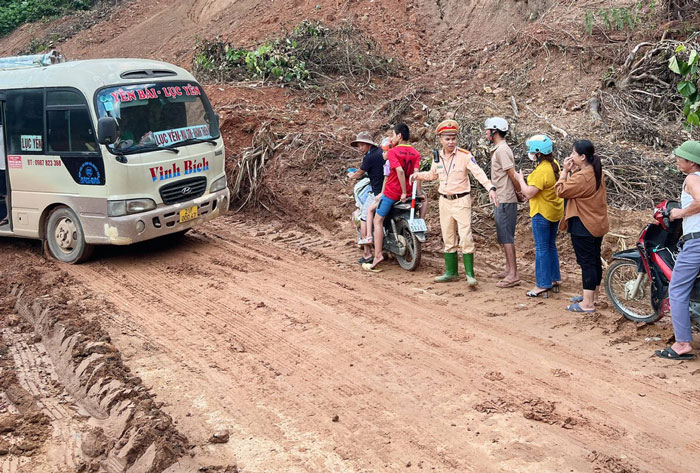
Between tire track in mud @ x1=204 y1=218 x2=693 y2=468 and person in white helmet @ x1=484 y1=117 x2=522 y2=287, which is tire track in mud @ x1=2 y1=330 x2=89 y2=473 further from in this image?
person in white helmet @ x1=484 y1=117 x2=522 y2=287

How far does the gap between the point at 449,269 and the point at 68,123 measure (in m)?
5.06

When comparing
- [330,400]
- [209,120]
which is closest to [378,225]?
[209,120]

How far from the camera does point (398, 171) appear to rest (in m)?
8.12

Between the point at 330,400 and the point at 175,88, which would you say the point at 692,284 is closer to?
the point at 330,400

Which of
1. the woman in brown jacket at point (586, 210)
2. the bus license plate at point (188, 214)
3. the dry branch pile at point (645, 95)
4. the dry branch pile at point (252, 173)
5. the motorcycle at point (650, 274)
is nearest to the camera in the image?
the motorcycle at point (650, 274)

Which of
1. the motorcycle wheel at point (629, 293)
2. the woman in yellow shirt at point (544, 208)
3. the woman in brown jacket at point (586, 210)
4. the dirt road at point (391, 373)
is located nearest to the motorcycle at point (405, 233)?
the dirt road at point (391, 373)

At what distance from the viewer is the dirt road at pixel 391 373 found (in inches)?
177

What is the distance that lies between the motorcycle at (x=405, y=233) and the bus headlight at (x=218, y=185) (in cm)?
254

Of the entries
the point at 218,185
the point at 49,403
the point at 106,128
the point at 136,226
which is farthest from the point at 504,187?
the point at 49,403

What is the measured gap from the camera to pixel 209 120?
31.5 feet

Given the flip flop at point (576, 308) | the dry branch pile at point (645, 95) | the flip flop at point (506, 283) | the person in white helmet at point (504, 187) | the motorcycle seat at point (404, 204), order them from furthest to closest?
the dry branch pile at point (645, 95) → the motorcycle seat at point (404, 204) → the flip flop at point (506, 283) → the person in white helmet at point (504, 187) → the flip flop at point (576, 308)

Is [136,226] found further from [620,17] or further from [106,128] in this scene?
[620,17]

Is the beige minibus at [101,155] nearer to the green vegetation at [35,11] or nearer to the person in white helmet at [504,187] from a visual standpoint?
the person in white helmet at [504,187]

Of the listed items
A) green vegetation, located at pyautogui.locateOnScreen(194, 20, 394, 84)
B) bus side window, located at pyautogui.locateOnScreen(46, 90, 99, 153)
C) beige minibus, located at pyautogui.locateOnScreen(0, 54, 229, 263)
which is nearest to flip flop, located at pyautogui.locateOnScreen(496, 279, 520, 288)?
beige minibus, located at pyautogui.locateOnScreen(0, 54, 229, 263)
